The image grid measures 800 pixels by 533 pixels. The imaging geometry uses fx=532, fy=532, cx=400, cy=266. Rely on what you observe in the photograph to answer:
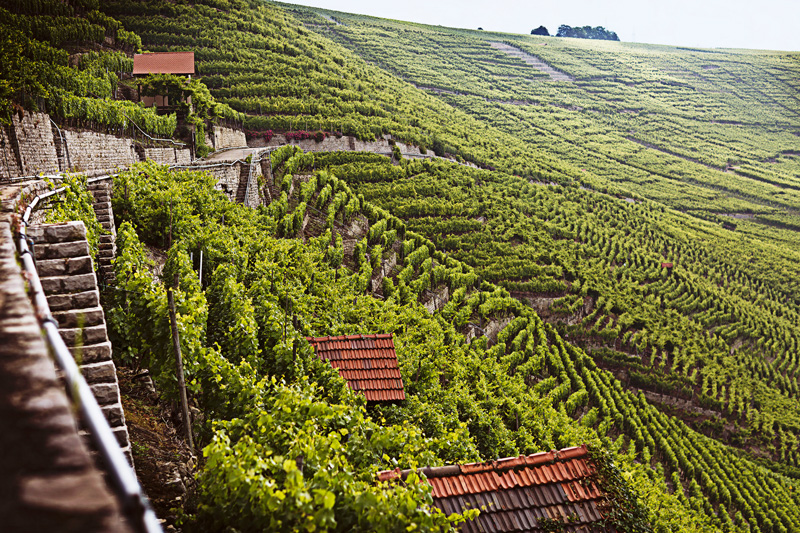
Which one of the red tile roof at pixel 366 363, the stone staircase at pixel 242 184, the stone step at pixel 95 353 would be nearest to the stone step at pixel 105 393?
the stone step at pixel 95 353

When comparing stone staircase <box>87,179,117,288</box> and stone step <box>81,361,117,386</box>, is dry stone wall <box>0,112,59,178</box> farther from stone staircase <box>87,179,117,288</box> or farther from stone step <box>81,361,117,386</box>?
stone step <box>81,361,117,386</box>

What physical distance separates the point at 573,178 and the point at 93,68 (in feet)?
202

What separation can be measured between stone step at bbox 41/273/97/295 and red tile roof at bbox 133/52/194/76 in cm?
4292

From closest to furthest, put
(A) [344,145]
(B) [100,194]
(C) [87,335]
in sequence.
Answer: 1. (C) [87,335]
2. (B) [100,194]
3. (A) [344,145]

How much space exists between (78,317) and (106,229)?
903 centimetres

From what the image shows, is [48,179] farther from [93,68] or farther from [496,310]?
[93,68]

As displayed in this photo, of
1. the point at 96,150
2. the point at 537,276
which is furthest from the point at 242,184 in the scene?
the point at 537,276

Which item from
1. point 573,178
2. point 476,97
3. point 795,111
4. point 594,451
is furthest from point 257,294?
point 795,111

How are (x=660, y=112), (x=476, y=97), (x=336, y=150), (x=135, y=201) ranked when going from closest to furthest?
(x=135, y=201), (x=336, y=150), (x=476, y=97), (x=660, y=112)

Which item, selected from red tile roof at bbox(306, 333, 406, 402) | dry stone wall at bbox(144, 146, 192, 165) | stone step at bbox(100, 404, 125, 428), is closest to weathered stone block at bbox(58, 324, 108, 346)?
stone step at bbox(100, 404, 125, 428)

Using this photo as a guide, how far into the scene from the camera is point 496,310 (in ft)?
111

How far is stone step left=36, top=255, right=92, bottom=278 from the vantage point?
5.40 metres

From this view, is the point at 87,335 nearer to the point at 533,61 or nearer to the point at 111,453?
the point at 111,453

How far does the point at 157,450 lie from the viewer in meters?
7.44
